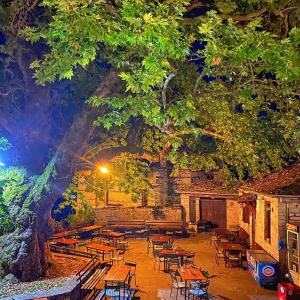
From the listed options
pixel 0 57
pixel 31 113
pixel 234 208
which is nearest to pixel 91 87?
pixel 31 113

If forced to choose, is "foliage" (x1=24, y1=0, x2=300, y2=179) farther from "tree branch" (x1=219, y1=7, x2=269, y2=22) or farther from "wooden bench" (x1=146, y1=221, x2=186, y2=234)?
"wooden bench" (x1=146, y1=221, x2=186, y2=234)

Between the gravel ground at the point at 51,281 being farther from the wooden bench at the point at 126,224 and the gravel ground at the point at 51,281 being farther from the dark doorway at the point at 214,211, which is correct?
the dark doorway at the point at 214,211

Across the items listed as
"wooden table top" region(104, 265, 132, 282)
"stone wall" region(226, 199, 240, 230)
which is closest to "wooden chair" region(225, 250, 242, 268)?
"wooden table top" region(104, 265, 132, 282)

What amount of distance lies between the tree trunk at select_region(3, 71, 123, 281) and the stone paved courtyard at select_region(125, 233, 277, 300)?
3878 mm

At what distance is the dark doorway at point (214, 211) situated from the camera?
89.4ft

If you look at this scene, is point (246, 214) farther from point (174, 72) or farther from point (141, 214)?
point (174, 72)

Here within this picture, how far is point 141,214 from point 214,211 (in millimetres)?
5699

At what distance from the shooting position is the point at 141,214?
27453 mm

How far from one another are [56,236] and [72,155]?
33.2ft

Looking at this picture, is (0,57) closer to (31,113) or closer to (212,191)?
(31,113)

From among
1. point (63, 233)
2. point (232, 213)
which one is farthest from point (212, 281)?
point (232, 213)

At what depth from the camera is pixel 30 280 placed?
11.5m

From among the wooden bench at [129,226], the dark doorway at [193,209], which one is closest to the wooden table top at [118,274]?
the wooden bench at [129,226]

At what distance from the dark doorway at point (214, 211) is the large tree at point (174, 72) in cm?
1240
